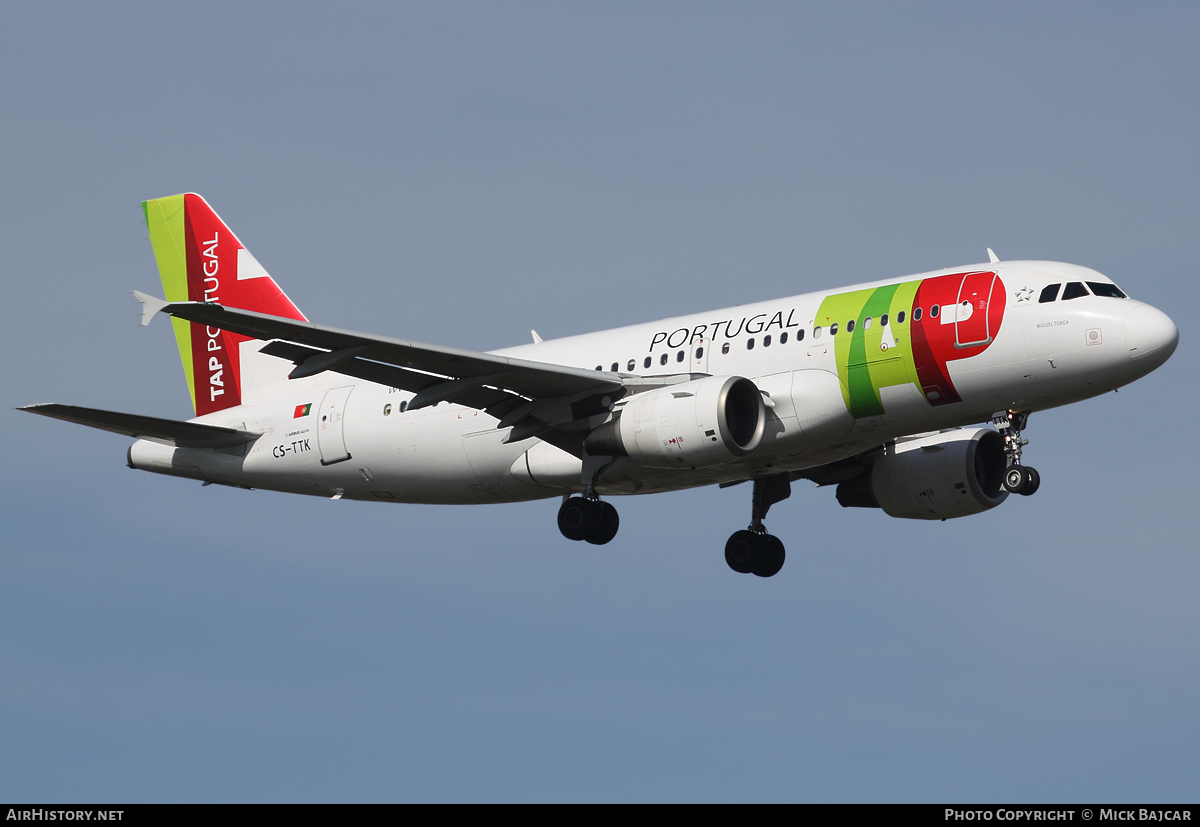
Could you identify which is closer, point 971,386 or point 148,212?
point 971,386

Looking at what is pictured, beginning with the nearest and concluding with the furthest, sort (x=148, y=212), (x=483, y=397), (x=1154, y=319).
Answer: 1. (x=1154, y=319)
2. (x=483, y=397)
3. (x=148, y=212)

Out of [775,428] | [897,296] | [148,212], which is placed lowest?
[775,428]

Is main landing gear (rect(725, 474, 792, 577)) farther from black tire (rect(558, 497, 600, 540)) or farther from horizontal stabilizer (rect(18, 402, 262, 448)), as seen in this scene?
horizontal stabilizer (rect(18, 402, 262, 448))

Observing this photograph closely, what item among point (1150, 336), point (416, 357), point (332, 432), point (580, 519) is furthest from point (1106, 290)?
point (332, 432)

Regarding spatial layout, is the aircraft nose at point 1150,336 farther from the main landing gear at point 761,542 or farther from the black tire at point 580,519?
the black tire at point 580,519

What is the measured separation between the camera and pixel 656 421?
34406 mm

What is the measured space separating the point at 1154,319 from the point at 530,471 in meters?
13.5

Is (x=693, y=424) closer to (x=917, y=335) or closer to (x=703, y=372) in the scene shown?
(x=703, y=372)

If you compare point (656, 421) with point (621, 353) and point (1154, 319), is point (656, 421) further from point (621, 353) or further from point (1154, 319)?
point (1154, 319)

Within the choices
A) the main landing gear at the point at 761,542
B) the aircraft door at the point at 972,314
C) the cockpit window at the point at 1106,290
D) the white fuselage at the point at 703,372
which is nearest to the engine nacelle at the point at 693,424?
the white fuselage at the point at 703,372

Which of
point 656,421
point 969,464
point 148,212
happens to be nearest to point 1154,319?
point 969,464

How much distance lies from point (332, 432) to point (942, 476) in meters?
14.3

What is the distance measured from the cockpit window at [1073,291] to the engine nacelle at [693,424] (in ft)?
20.8

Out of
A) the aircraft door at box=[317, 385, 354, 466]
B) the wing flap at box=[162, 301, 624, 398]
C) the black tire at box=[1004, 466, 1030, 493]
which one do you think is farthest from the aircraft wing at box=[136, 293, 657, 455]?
the black tire at box=[1004, 466, 1030, 493]
